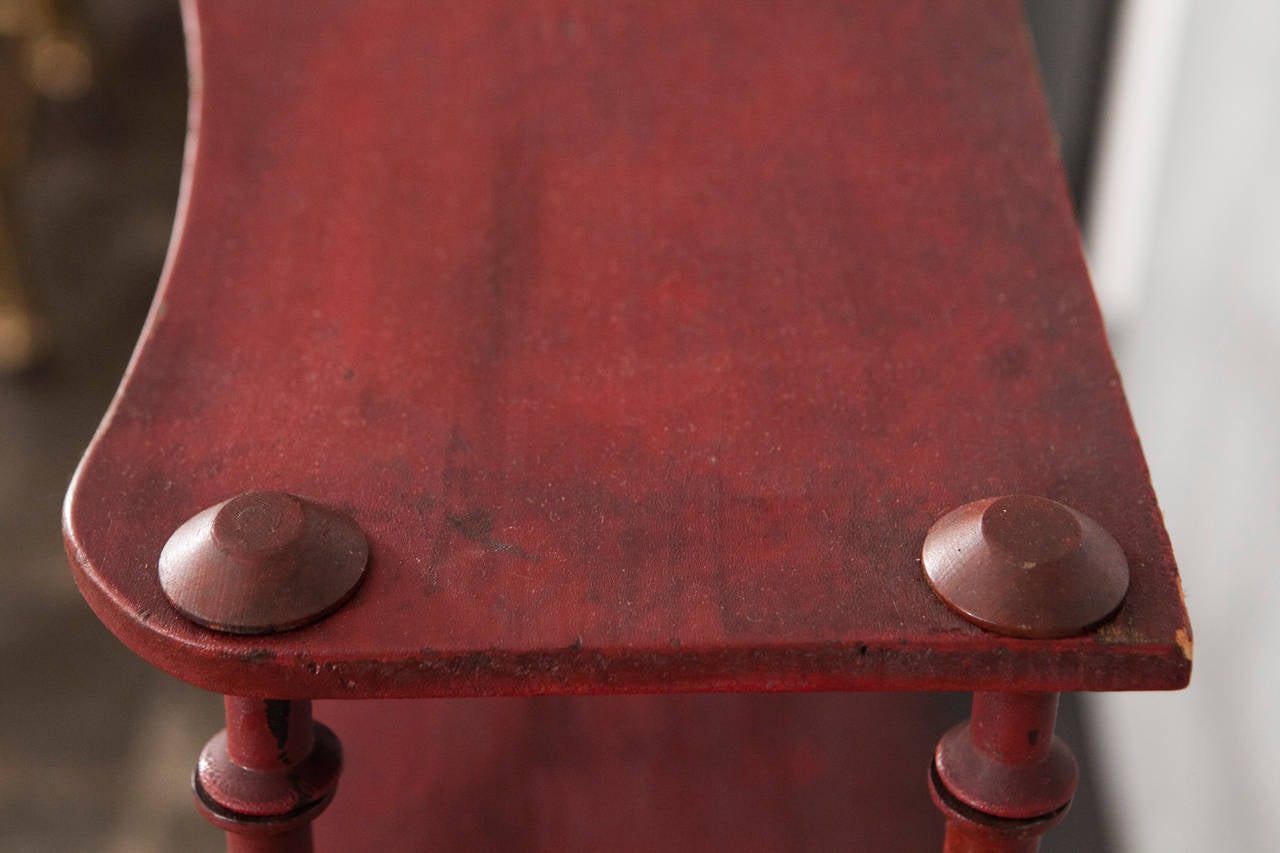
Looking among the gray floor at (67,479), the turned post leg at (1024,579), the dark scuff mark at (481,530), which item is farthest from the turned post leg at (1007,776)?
the gray floor at (67,479)

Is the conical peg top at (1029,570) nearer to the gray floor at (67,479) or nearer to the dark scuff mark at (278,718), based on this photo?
the dark scuff mark at (278,718)

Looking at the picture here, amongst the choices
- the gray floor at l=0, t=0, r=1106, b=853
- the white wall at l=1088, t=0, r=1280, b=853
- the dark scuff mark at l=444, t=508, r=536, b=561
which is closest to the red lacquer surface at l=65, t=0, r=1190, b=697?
the dark scuff mark at l=444, t=508, r=536, b=561

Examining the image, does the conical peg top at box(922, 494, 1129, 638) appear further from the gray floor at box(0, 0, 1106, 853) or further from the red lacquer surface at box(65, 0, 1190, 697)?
the gray floor at box(0, 0, 1106, 853)

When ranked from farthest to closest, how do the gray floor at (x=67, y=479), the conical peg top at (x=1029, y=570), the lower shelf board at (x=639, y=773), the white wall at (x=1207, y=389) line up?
the gray floor at (x=67, y=479) < the white wall at (x=1207, y=389) < the lower shelf board at (x=639, y=773) < the conical peg top at (x=1029, y=570)

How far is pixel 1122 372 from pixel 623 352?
89cm

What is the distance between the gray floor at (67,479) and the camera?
1.35 metres

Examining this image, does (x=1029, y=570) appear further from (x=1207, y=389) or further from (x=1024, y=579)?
(x=1207, y=389)

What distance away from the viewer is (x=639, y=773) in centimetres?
91

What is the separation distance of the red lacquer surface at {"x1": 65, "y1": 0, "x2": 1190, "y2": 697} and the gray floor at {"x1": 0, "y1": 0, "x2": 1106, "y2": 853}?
716 millimetres

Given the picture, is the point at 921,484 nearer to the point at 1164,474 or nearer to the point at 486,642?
the point at 486,642

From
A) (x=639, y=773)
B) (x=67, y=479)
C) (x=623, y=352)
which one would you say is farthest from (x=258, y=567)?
(x=67, y=479)

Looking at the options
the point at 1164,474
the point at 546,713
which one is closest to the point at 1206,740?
the point at 1164,474

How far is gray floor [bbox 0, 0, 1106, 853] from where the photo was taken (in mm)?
1350

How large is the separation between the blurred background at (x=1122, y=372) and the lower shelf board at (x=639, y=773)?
23cm
